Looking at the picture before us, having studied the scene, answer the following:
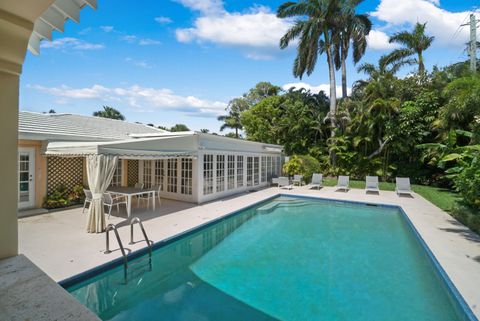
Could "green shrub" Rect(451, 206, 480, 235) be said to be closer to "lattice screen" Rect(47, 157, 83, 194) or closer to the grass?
the grass

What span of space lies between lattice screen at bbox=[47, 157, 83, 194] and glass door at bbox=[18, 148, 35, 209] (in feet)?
2.00

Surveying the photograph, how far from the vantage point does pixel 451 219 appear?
10.7 meters

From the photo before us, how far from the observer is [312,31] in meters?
23.2

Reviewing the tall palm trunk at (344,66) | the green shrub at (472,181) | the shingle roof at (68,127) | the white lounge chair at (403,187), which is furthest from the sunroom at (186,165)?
the tall palm trunk at (344,66)

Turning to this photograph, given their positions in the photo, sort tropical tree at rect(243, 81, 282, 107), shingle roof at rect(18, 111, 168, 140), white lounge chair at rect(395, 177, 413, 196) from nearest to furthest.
A: shingle roof at rect(18, 111, 168, 140)
white lounge chair at rect(395, 177, 413, 196)
tropical tree at rect(243, 81, 282, 107)

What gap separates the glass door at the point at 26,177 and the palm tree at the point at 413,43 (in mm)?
29716

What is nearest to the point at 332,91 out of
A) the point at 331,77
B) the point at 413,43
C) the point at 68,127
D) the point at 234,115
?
the point at 331,77

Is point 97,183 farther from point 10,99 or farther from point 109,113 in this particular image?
point 109,113

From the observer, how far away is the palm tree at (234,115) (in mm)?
43438

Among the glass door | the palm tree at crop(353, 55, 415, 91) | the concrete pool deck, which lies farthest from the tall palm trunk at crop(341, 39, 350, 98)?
the glass door

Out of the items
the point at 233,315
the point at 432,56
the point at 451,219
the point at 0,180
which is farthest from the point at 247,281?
the point at 432,56

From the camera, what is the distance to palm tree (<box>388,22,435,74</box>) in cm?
2455

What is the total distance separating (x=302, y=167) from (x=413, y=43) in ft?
54.9

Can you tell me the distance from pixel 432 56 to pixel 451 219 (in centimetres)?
2091
